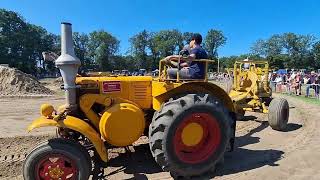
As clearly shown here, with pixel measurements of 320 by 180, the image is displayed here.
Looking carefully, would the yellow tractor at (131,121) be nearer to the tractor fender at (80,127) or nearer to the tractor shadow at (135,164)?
the tractor fender at (80,127)

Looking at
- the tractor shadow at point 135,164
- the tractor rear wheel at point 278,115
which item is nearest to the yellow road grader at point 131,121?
the tractor shadow at point 135,164

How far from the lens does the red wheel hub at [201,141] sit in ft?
19.2

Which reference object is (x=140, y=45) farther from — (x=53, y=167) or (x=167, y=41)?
(x=53, y=167)

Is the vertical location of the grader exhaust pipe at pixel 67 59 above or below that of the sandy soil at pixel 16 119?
above

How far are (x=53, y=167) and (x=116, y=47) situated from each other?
99.3 meters

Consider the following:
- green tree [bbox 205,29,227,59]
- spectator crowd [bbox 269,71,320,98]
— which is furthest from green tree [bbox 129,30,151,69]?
spectator crowd [bbox 269,71,320,98]

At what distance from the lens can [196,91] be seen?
6391 millimetres

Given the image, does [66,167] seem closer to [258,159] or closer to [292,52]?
[258,159]

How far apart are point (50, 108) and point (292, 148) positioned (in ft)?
15.6

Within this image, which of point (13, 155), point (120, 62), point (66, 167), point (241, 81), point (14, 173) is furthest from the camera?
point (120, 62)

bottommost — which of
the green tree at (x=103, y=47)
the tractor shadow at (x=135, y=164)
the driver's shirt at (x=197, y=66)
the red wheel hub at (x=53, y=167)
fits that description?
the tractor shadow at (x=135, y=164)

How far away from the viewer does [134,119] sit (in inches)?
231

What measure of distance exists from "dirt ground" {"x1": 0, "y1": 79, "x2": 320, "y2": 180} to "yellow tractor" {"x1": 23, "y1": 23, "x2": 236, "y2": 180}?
0.51m

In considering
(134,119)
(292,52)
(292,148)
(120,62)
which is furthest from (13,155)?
(292,52)
